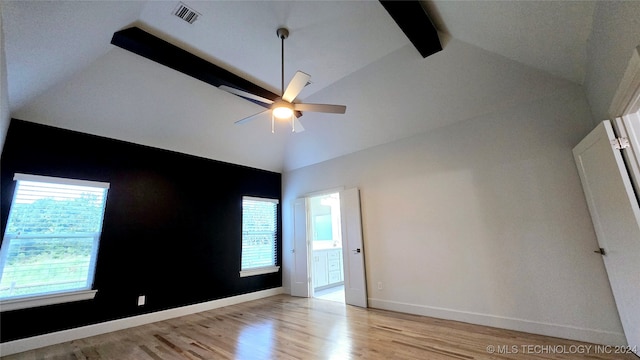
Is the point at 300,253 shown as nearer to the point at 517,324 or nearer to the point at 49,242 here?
the point at 517,324

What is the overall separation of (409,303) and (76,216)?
498 cm

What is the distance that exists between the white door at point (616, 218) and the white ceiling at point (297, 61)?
3.15 ft

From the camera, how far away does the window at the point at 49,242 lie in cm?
304

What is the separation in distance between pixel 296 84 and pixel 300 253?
13.2 feet

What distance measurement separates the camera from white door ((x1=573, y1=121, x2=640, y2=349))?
2.12 m

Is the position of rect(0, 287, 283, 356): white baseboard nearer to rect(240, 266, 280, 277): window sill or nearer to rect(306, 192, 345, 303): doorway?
rect(240, 266, 280, 277): window sill

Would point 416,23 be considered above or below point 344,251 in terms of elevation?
above

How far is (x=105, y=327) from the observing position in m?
3.51

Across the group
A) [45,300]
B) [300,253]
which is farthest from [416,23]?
[45,300]

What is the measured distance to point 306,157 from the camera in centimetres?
559

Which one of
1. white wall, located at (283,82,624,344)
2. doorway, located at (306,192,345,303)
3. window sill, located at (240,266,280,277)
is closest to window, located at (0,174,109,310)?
window sill, located at (240,266,280,277)

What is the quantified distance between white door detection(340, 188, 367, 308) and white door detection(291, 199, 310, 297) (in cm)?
106

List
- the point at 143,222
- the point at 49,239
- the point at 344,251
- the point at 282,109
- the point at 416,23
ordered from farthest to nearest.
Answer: the point at 344,251 → the point at 143,222 → the point at 49,239 → the point at 282,109 → the point at 416,23

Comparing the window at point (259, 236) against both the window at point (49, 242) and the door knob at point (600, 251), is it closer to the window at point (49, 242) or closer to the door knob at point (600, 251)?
the window at point (49, 242)
